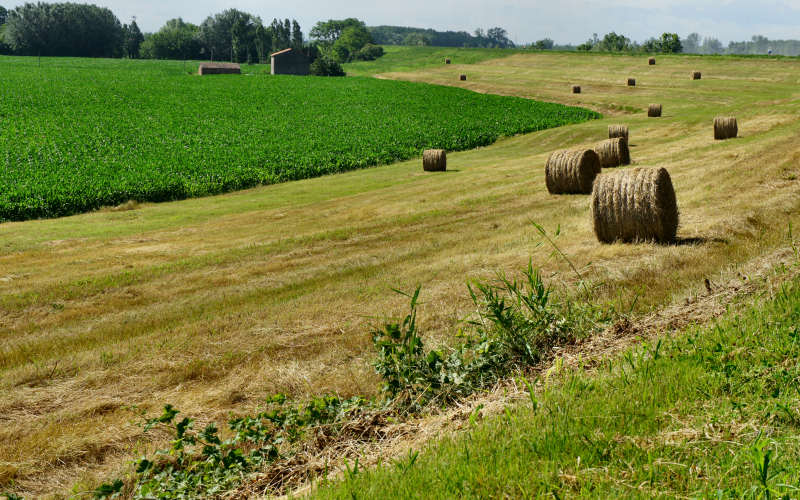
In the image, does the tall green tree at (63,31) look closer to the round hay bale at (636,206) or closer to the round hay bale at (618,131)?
the round hay bale at (618,131)

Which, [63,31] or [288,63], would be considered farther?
[63,31]

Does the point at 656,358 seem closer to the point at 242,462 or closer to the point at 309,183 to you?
the point at 242,462

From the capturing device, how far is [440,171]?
2842 cm

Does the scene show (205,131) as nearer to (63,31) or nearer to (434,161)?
(434,161)

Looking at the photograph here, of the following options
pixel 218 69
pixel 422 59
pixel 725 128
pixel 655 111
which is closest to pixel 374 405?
pixel 725 128

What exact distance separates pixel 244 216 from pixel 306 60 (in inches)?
4014

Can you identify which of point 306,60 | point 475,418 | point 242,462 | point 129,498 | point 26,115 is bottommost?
point 129,498

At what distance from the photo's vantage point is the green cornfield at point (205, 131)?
25.9 meters

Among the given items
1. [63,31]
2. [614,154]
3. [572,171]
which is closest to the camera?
[572,171]

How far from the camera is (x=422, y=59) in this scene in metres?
119

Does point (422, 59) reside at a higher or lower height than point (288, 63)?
higher

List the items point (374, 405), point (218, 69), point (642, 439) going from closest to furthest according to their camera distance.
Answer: point (642, 439) → point (374, 405) → point (218, 69)

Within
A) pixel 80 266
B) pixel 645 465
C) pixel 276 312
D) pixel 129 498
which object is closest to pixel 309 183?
pixel 80 266

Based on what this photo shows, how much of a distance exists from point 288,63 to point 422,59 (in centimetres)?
2347
